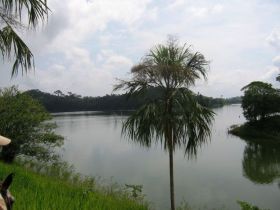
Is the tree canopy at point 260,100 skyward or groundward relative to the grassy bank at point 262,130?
skyward

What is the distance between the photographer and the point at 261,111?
58125 millimetres

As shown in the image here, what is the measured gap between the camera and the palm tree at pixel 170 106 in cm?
841

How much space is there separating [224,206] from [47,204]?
14.2 metres

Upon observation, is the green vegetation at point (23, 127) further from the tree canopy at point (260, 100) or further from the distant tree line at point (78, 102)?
the distant tree line at point (78, 102)

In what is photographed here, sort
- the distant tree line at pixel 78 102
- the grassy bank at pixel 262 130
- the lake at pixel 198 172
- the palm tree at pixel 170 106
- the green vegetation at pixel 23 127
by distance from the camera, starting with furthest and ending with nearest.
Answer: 1. the distant tree line at pixel 78 102
2. the grassy bank at pixel 262 130
3. the lake at pixel 198 172
4. the green vegetation at pixel 23 127
5. the palm tree at pixel 170 106

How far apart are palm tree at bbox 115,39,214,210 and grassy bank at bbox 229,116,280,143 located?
48765 mm

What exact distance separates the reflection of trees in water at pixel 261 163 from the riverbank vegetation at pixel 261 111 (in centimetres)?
1017

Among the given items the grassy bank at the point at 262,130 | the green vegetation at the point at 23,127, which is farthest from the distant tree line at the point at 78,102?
the green vegetation at the point at 23,127

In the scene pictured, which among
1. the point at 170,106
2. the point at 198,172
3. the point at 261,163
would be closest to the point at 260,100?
the point at 261,163

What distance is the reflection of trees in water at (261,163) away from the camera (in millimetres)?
27520

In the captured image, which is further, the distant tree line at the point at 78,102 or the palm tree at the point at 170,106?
the distant tree line at the point at 78,102

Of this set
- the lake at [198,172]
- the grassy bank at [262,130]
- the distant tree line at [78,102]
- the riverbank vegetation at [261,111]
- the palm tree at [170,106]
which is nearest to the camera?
the palm tree at [170,106]

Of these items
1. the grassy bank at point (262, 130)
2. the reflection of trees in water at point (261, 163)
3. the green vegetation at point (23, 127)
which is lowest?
the reflection of trees in water at point (261, 163)

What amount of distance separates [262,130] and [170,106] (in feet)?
179
